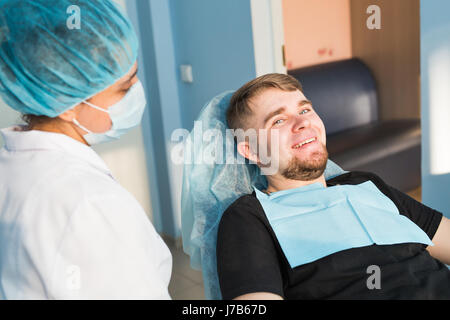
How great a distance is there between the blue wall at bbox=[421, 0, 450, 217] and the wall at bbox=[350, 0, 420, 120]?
1.94m

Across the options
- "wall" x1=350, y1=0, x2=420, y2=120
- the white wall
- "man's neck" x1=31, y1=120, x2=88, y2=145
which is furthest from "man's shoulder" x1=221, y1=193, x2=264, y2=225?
"wall" x1=350, y1=0, x2=420, y2=120

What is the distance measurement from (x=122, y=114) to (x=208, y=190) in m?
0.45

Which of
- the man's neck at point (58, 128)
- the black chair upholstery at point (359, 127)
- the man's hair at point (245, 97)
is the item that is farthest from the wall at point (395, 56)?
the man's neck at point (58, 128)

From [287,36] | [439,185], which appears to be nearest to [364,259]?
[439,185]

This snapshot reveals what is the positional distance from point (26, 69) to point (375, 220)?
0.99 meters

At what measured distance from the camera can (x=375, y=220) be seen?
1443 mm

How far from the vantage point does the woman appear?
3.01ft

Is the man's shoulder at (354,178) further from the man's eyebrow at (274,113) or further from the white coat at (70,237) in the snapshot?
the white coat at (70,237)

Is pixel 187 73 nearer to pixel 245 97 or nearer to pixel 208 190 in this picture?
pixel 245 97

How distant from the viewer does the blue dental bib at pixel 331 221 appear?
4.47 feet

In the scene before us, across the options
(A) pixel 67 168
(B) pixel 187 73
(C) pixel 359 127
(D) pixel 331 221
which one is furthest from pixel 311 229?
(C) pixel 359 127

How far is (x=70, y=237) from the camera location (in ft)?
2.99

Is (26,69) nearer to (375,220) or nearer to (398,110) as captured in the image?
(375,220)

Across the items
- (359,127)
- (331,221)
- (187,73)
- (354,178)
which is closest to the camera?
(331,221)
